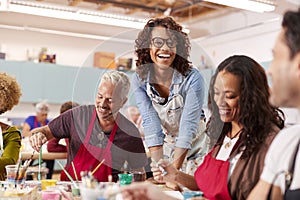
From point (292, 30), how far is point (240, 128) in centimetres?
59

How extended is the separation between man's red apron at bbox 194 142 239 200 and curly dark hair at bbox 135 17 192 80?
52cm

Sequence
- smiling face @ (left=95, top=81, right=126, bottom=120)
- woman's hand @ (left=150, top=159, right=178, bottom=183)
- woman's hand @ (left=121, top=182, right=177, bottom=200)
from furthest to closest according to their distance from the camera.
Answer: smiling face @ (left=95, top=81, right=126, bottom=120) → woman's hand @ (left=150, top=159, right=178, bottom=183) → woman's hand @ (left=121, top=182, right=177, bottom=200)

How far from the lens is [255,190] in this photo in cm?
142

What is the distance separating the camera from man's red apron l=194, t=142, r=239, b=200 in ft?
5.32

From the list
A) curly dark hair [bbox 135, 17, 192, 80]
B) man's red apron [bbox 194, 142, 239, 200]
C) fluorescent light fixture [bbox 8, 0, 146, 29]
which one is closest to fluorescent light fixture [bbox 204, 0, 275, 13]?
fluorescent light fixture [bbox 8, 0, 146, 29]

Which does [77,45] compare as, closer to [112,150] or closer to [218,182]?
[112,150]

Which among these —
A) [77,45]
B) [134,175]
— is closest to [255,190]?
[134,175]

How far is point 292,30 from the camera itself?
121 centimetres

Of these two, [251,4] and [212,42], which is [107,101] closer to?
[251,4]

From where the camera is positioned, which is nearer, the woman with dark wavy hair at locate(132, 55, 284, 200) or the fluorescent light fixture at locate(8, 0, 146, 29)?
the woman with dark wavy hair at locate(132, 55, 284, 200)

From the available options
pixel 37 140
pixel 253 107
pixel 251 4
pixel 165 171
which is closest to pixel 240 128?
pixel 253 107

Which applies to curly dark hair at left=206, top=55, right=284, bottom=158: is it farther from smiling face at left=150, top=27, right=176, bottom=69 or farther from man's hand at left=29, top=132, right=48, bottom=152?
man's hand at left=29, top=132, right=48, bottom=152

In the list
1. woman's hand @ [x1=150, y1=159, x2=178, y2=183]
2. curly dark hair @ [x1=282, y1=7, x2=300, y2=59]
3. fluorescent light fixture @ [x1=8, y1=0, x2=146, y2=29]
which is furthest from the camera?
fluorescent light fixture @ [x1=8, y1=0, x2=146, y2=29]

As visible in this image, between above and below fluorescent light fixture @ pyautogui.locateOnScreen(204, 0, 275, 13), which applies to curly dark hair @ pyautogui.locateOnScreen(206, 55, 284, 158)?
below
